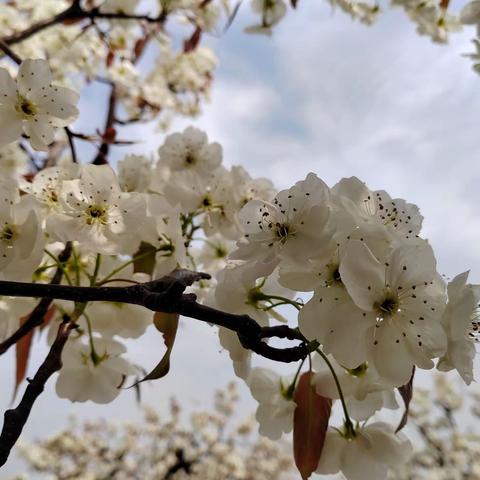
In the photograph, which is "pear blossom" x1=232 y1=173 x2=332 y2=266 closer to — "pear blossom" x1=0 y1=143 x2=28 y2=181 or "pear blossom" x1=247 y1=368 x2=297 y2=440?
"pear blossom" x1=247 y1=368 x2=297 y2=440

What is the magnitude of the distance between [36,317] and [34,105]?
1.19 feet

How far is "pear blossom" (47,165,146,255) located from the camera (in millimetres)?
838

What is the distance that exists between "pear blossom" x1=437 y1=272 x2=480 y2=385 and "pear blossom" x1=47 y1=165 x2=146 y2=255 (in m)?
0.51

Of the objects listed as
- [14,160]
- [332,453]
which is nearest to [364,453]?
[332,453]

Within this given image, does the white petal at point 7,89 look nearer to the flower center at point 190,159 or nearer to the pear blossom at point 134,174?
the pear blossom at point 134,174

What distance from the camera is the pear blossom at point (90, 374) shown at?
0.97m

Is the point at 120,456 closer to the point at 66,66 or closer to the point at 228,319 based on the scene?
the point at 66,66

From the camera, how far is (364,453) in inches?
32.6

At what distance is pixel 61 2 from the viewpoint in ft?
11.3

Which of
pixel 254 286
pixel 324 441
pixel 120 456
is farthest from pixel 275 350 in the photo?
pixel 120 456

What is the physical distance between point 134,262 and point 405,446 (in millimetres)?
567

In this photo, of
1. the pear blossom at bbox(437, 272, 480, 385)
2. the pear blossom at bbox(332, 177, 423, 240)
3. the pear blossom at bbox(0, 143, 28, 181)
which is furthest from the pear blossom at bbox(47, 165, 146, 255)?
the pear blossom at bbox(0, 143, 28, 181)

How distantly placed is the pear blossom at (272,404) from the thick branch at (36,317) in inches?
14.0

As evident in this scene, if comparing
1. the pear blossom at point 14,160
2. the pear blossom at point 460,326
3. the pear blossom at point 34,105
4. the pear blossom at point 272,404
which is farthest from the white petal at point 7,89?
the pear blossom at point 14,160
